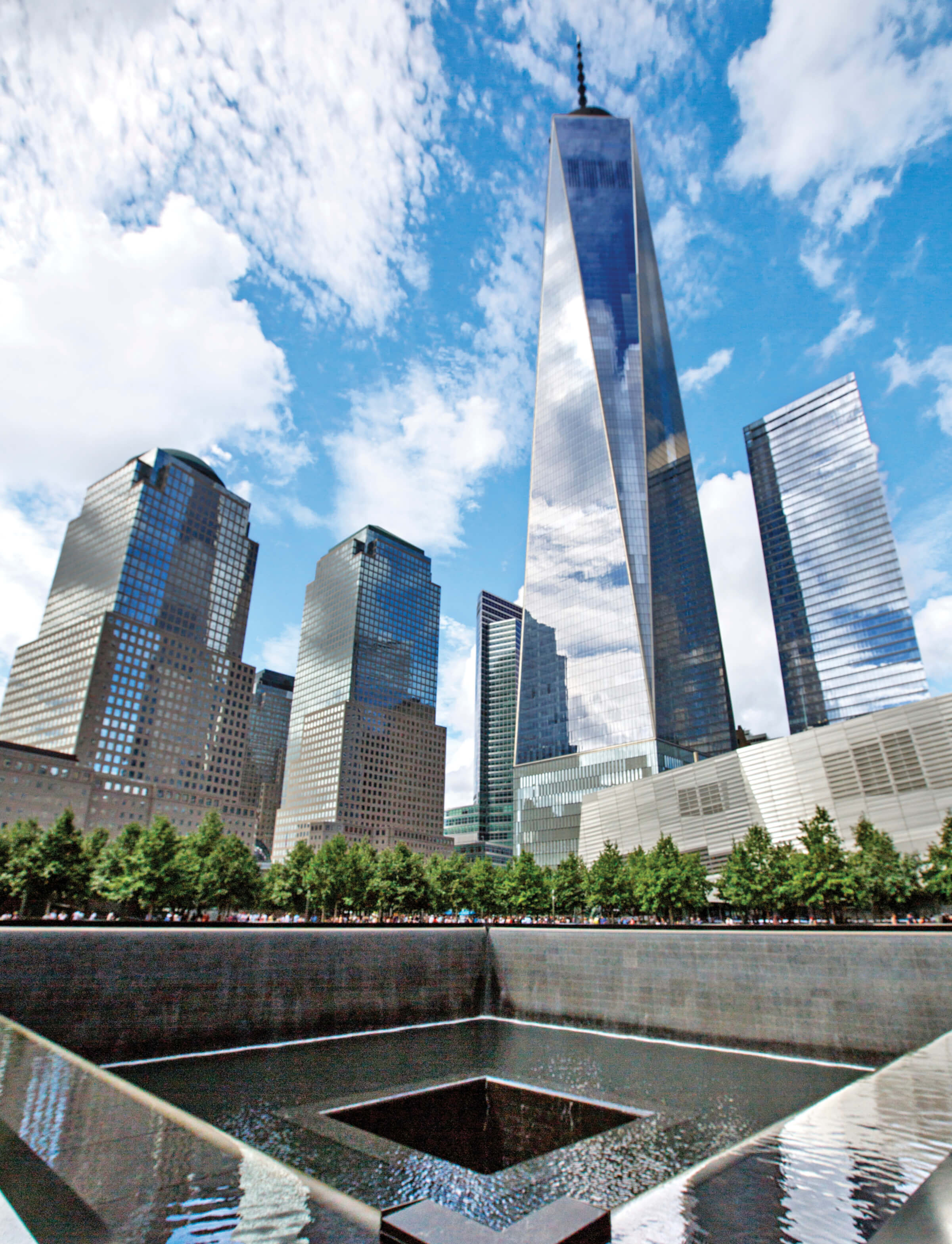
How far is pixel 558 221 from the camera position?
6914 inches

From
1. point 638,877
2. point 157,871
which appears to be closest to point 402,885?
point 638,877

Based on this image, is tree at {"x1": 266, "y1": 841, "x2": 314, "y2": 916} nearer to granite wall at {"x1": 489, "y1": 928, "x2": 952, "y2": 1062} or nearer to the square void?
granite wall at {"x1": 489, "y1": 928, "x2": 952, "y2": 1062}

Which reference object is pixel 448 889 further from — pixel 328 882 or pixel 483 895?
pixel 328 882

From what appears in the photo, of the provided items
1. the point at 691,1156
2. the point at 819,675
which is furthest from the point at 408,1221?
the point at 819,675

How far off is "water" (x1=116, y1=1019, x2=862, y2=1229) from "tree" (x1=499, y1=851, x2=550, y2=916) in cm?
5014

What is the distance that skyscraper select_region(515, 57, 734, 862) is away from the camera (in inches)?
5305

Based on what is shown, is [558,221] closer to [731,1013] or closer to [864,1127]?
[731,1013]

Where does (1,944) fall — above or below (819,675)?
below

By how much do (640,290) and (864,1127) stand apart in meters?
176

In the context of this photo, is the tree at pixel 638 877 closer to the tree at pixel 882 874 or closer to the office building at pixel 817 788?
the office building at pixel 817 788

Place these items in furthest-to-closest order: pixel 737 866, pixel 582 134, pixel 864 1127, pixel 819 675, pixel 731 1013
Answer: pixel 582 134 → pixel 819 675 → pixel 737 866 → pixel 731 1013 → pixel 864 1127

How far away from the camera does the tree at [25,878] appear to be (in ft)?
214

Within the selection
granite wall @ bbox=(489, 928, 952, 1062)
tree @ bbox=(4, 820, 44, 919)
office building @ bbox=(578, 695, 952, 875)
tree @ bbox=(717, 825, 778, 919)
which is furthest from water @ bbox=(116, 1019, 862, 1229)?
tree @ bbox=(4, 820, 44, 919)

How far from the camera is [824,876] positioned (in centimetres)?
5756
